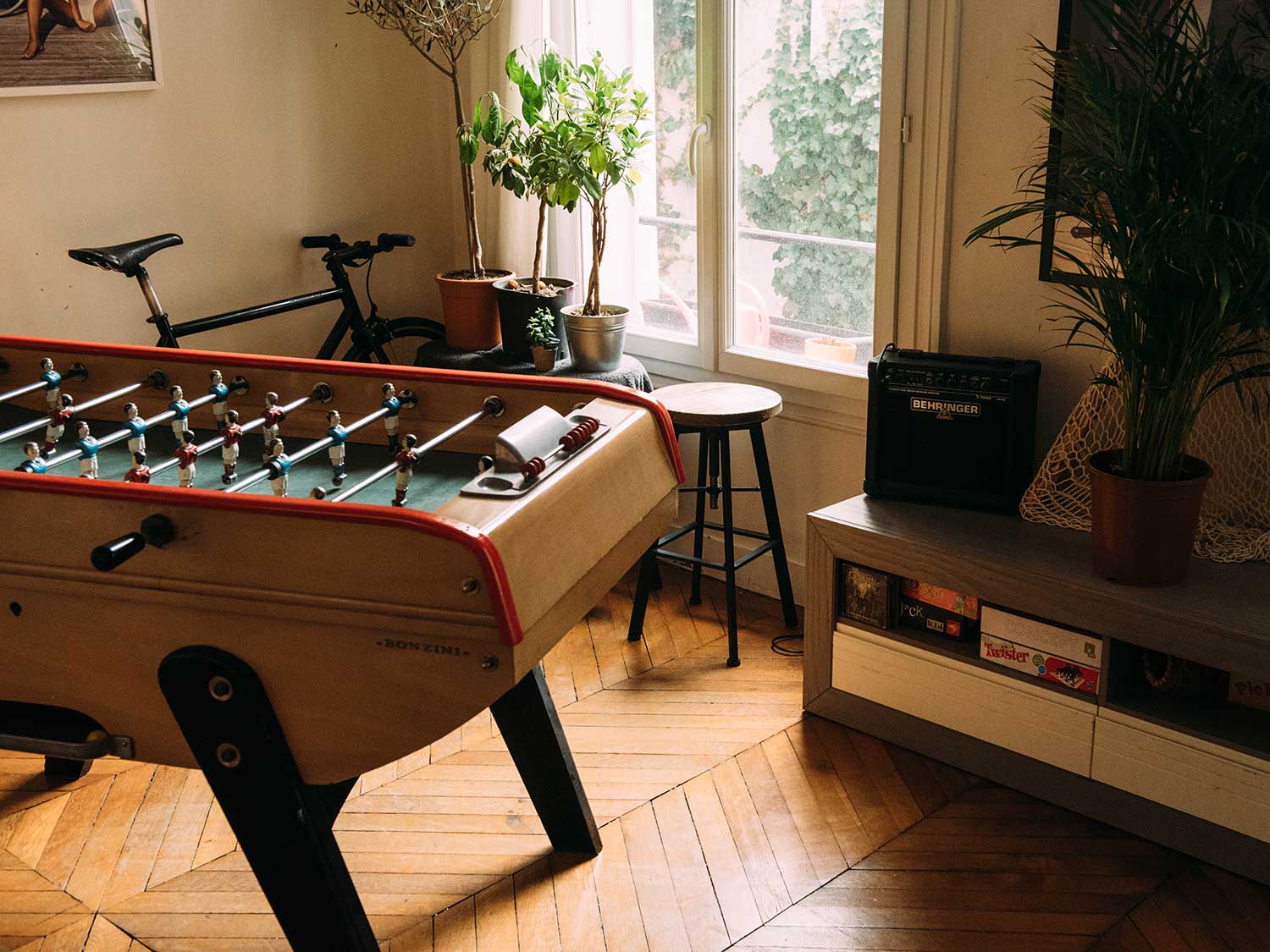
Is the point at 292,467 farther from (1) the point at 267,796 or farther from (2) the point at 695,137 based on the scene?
(2) the point at 695,137

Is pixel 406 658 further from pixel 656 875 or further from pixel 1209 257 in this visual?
pixel 1209 257

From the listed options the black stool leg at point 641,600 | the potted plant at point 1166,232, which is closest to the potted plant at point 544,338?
the black stool leg at point 641,600

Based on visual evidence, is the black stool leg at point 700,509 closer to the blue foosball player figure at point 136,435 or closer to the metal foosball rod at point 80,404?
the metal foosball rod at point 80,404

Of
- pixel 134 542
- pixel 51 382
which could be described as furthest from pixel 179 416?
pixel 134 542

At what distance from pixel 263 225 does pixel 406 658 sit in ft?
8.17

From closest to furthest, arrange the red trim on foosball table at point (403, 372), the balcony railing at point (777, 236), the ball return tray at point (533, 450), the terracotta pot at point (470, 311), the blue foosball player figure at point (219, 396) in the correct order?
the ball return tray at point (533, 450), the red trim on foosball table at point (403, 372), the blue foosball player figure at point (219, 396), the balcony railing at point (777, 236), the terracotta pot at point (470, 311)

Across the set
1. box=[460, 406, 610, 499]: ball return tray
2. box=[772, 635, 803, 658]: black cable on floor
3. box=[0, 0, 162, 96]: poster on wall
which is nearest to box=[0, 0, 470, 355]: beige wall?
box=[0, 0, 162, 96]: poster on wall

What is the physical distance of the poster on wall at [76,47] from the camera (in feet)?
10.4

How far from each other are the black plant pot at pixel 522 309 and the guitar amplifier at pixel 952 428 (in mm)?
1005

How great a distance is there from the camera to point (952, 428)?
2785 millimetres

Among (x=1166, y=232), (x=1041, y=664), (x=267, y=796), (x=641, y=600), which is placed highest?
(x=1166, y=232)

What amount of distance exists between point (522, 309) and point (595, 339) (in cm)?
28

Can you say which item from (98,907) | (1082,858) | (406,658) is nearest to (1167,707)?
(1082,858)

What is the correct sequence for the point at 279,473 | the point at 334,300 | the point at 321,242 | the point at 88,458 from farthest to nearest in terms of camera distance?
the point at 334,300 < the point at 321,242 < the point at 88,458 < the point at 279,473
